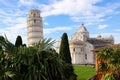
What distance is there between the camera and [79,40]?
120500mm

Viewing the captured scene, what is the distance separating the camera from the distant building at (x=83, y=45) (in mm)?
118438

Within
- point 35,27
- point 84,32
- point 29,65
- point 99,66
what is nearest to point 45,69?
point 29,65

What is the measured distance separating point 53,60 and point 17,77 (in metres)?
3.36

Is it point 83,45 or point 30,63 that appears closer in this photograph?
point 30,63

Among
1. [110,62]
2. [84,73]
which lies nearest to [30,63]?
[110,62]

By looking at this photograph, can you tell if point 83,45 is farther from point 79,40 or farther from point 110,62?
point 110,62

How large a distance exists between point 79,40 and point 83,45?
265 cm

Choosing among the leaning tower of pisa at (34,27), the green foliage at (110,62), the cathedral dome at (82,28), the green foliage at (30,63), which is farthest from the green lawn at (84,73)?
the leaning tower of pisa at (34,27)

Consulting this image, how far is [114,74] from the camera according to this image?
113 ft

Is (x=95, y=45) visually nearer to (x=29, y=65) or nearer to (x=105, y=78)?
(x=105, y=78)

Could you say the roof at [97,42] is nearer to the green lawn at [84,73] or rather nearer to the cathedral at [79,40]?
the cathedral at [79,40]

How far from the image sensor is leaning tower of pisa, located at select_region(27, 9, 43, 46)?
136 meters

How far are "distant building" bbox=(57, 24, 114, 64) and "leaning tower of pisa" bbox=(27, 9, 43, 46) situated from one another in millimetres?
15992

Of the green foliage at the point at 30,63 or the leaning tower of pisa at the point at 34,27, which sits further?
the leaning tower of pisa at the point at 34,27
